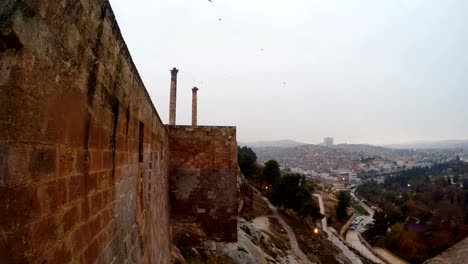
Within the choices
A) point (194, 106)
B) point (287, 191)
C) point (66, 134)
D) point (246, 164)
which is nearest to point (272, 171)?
point (246, 164)

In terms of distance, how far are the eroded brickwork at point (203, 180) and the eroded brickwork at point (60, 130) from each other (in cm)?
941

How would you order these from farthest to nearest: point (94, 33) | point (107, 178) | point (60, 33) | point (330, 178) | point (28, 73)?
point (330, 178), point (107, 178), point (94, 33), point (60, 33), point (28, 73)

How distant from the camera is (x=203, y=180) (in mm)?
12875

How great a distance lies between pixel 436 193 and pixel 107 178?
3506 inches

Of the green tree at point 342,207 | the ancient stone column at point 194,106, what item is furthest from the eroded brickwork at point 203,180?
the green tree at point 342,207

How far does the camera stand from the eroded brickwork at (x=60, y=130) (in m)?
1.37

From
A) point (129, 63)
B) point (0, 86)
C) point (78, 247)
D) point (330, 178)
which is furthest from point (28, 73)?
point (330, 178)

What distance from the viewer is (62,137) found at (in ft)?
6.04

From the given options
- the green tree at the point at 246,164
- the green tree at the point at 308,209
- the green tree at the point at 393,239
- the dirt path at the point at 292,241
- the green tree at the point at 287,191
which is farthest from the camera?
the green tree at the point at 393,239

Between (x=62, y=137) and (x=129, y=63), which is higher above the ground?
(x=129, y=63)

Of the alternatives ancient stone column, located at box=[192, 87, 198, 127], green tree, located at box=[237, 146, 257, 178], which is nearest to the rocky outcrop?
ancient stone column, located at box=[192, 87, 198, 127]

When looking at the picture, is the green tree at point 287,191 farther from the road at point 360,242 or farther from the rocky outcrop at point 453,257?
the rocky outcrop at point 453,257

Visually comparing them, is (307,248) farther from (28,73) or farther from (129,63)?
(28,73)

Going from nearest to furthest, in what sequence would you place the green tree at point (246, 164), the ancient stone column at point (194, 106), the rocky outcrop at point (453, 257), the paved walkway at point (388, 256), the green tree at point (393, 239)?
the rocky outcrop at point (453, 257)
the ancient stone column at point (194, 106)
the paved walkway at point (388, 256)
the green tree at point (246, 164)
the green tree at point (393, 239)
